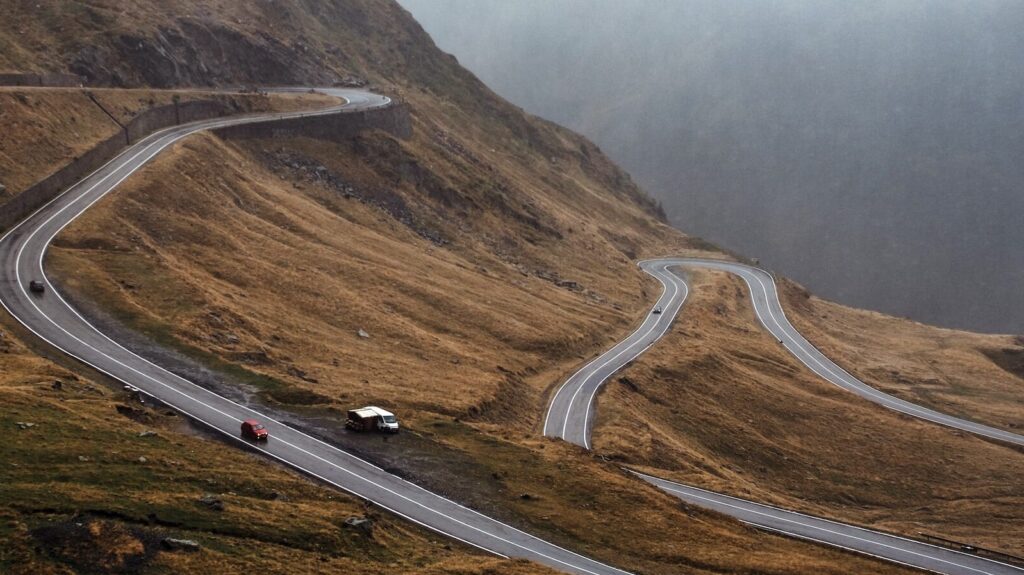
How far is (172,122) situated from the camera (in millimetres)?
97688

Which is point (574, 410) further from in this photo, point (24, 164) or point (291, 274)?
point (24, 164)

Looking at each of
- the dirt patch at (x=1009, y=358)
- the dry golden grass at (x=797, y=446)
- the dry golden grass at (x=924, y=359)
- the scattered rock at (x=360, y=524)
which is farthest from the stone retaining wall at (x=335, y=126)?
the dirt patch at (x=1009, y=358)

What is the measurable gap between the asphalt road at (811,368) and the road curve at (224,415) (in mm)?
19209

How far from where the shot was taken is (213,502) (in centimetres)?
3416

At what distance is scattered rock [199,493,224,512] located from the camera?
3397 cm

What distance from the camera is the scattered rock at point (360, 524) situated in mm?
35656

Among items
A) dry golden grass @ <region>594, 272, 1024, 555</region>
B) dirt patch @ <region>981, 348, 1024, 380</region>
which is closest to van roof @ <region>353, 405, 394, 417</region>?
dry golden grass @ <region>594, 272, 1024, 555</region>

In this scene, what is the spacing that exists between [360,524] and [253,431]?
1024cm

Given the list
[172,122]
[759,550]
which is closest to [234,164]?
[172,122]

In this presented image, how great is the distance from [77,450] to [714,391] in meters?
64.1

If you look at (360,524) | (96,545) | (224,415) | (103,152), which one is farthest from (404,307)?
(96,545)

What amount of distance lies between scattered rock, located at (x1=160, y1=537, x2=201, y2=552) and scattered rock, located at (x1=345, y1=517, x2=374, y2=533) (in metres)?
6.63

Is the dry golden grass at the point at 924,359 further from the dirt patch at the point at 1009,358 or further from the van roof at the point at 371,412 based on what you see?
the van roof at the point at 371,412

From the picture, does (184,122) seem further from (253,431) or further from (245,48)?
(253,431)
